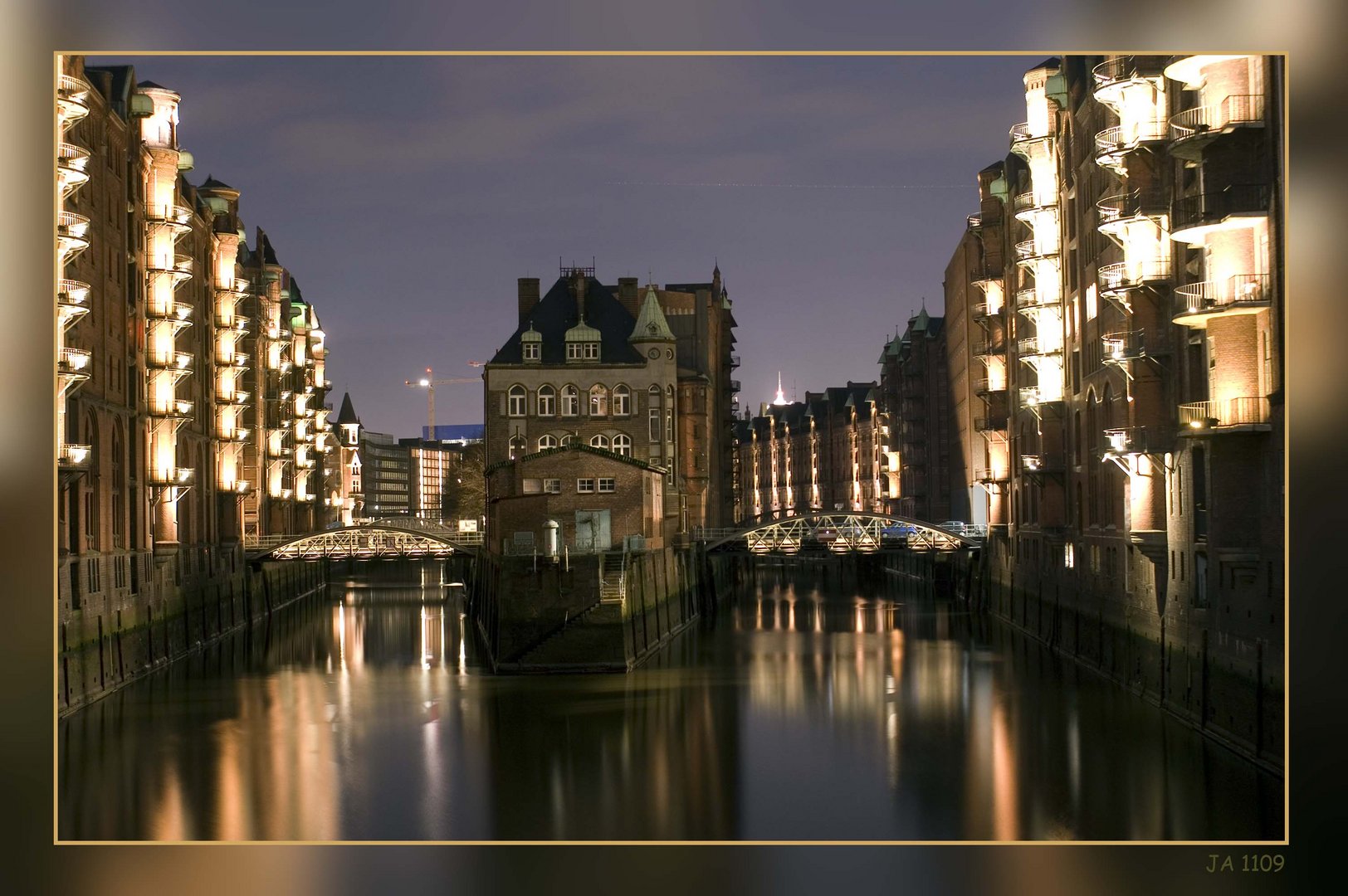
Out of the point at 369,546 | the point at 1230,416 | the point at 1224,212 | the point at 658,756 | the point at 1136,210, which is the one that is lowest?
the point at 658,756

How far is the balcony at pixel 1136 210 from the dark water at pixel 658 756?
36.0 ft

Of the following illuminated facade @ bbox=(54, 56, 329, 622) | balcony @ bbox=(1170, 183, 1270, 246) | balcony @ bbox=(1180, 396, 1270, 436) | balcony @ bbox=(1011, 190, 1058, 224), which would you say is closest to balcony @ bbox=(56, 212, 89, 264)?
illuminated facade @ bbox=(54, 56, 329, 622)

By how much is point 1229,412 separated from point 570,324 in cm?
4244

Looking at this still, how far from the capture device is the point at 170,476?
48062 millimetres

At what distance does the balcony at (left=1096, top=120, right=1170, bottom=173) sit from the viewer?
3309 centimetres

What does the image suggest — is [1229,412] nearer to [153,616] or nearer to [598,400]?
[153,616]

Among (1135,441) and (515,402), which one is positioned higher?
(515,402)

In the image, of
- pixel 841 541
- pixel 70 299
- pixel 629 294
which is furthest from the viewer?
pixel 629 294

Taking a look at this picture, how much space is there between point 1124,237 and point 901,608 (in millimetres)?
37106

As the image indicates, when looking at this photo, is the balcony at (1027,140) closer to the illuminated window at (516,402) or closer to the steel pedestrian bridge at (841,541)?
the steel pedestrian bridge at (841,541)

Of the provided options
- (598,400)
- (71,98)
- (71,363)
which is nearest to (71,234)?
(71,363)

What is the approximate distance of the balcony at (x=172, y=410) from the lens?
4747 cm

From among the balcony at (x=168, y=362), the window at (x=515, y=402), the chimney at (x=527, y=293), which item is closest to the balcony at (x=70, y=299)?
the balcony at (x=168, y=362)

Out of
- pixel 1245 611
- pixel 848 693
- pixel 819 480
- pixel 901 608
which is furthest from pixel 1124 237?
pixel 819 480
